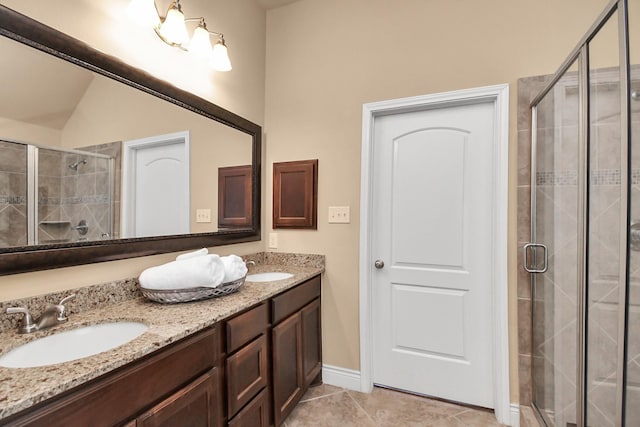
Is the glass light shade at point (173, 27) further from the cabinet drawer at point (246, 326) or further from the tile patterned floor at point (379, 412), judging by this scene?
the tile patterned floor at point (379, 412)

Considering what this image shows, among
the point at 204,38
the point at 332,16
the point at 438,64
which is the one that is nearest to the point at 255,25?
the point at 332,16

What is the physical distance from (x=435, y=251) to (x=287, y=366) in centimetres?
116

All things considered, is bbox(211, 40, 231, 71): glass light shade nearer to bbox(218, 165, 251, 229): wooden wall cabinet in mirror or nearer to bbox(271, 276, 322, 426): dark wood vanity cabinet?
bbox(218, 165, 251, 229): wooden wall cabinet in mirror

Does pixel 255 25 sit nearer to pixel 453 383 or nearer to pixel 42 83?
pixel 42 83

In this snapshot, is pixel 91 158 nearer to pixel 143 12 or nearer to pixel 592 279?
pixel 143 12

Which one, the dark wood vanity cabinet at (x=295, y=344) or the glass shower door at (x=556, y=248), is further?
the dark wood vanity cabinet at (x=295, y=344)

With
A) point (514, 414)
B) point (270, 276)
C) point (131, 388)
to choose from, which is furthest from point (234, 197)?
point (514, 414)

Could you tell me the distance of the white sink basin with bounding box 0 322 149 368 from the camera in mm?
906

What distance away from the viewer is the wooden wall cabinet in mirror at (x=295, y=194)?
7.35 feet

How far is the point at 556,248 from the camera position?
5.01ft

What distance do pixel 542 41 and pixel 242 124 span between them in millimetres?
1899

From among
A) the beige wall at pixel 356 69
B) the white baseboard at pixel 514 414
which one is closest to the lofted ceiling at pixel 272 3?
the beige wall at pixel 356 69

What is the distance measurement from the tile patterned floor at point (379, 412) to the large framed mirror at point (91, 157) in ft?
3.95

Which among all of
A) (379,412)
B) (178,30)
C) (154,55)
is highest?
(178,30)
